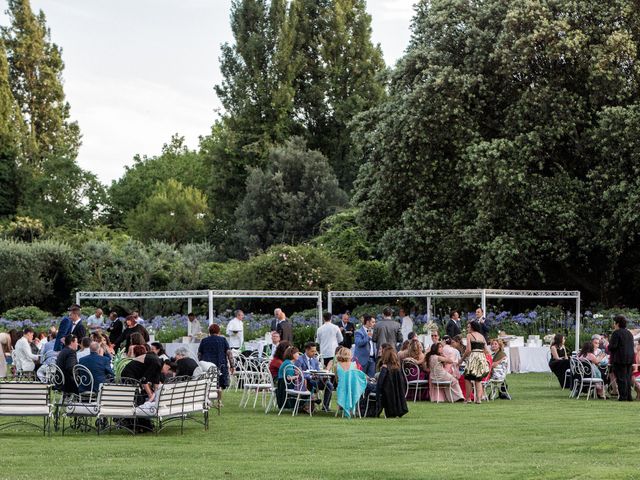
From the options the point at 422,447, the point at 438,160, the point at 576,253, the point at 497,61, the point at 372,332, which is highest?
the point at 497,61

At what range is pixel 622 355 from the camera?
68.8 ft

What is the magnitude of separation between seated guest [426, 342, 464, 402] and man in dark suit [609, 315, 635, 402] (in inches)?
114

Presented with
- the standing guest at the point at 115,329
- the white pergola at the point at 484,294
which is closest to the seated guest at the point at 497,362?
the white pergola at the point at 484,294

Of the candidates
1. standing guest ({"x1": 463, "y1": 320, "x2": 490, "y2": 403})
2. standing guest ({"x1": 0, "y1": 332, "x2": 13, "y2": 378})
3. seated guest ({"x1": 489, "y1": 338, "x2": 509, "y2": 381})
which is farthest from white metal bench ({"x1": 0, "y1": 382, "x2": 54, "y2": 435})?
seated guest ({"x1": 489, "y1": 338, "x2": 509, "y2": 381})

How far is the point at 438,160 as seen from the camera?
35250mm

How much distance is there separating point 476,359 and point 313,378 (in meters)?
3.29

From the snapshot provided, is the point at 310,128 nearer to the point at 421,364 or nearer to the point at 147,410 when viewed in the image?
the point at 421,364

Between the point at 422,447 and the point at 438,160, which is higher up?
the point at 438,160

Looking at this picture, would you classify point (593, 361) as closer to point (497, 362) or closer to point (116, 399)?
point (497, 362)

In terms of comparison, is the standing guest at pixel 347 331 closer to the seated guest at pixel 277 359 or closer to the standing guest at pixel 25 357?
the standing guest at pixel 25 357

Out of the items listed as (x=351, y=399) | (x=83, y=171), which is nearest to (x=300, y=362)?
(x=351, y=399)

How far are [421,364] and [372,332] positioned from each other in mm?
2451

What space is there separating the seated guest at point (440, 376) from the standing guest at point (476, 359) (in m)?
0.33

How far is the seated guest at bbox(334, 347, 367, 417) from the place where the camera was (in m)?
18.3
